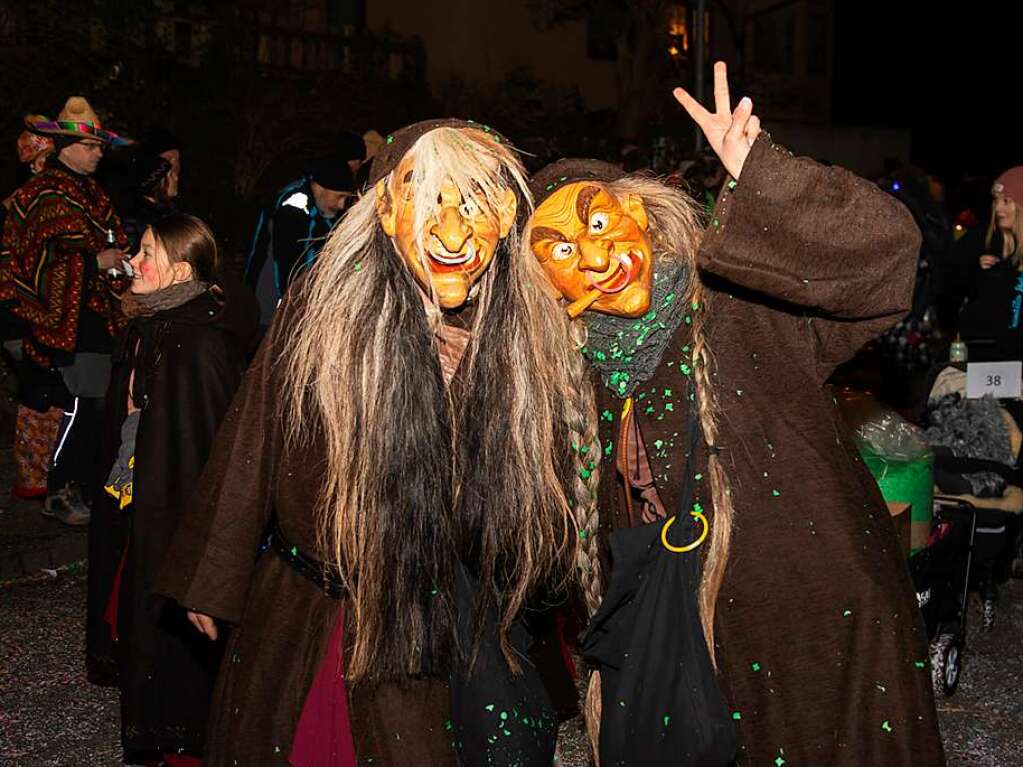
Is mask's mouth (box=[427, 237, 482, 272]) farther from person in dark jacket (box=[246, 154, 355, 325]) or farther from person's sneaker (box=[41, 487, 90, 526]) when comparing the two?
person's sneaker (box=[41, 487, 90, 526])

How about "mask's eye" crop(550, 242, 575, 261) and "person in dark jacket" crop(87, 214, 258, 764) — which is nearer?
"mask's eye" crop(550, 242, 575, 261)

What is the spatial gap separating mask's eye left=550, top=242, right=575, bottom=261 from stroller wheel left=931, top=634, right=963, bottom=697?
2760mm

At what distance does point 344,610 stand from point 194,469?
1282 millimetres

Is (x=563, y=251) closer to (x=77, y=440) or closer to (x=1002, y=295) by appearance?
(x=1002, y=295)

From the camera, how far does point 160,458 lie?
4148mm

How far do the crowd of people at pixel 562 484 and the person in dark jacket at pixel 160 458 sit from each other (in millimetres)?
846

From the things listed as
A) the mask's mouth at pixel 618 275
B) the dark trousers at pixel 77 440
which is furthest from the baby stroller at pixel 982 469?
the dark trousers at pixel 77 440

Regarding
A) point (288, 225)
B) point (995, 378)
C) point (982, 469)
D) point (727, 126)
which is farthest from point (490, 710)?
point (288, 225)

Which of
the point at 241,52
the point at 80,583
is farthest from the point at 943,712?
the point at 241,52

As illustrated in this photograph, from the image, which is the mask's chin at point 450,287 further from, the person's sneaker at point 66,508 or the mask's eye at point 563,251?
the person's sneaker at point 66,508

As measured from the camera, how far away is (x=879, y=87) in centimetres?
3023

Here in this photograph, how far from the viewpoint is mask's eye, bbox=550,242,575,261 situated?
10.0 feet

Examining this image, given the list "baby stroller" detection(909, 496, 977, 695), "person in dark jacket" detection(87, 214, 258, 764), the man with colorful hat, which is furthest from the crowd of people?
the man with colorful hat

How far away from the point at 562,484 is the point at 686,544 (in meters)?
0.37
